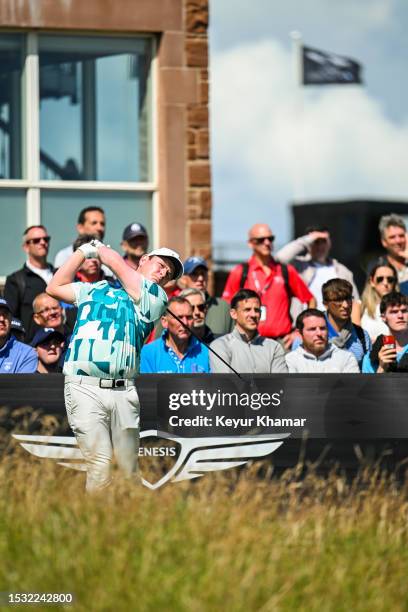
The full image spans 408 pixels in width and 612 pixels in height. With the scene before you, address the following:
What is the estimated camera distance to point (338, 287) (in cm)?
1174

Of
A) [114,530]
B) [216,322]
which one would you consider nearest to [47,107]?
[216,322]

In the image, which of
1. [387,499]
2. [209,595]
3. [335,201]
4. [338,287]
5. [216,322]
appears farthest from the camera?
[335,201]

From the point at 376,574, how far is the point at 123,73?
356 inches

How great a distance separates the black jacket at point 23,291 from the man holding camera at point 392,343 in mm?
2848

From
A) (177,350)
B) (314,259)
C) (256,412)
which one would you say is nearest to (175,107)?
(314,259)

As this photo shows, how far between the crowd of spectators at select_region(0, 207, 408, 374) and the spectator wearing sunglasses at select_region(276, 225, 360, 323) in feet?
0.04

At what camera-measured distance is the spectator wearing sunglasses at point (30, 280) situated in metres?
12.3

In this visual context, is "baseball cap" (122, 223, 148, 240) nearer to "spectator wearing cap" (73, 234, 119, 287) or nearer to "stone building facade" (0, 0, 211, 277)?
"spectator wearing cap" (73, 234, 119, 287)

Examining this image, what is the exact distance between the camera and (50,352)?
36.0 ft

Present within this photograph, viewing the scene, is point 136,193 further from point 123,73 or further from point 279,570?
point 279,570

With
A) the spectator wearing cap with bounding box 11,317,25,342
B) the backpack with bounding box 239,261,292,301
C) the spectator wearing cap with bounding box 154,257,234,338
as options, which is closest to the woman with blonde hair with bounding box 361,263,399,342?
the backpack with bounding box 239,261,292,301

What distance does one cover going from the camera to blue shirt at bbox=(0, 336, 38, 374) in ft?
35.5

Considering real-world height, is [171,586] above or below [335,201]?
below

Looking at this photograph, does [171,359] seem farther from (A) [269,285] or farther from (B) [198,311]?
(A) [269,285]
